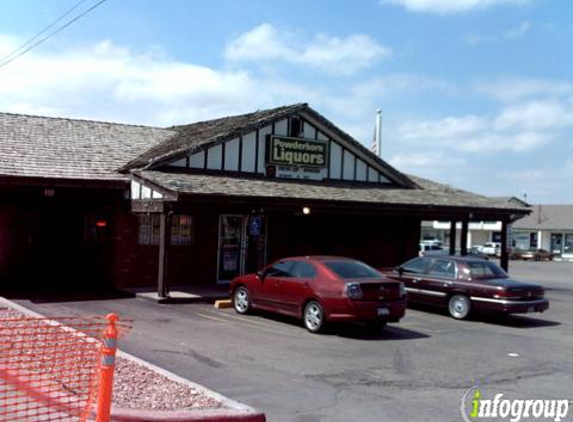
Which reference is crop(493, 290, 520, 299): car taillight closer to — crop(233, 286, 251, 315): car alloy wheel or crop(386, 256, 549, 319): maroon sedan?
crop(386, 256, 549, 319): maroon sedan

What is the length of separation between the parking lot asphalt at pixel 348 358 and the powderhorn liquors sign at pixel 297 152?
6.78 meters

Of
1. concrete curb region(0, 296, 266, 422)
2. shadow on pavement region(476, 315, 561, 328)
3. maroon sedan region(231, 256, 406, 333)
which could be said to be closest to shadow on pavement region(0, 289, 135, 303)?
maroon sedan region(231, 256, 406, 333)

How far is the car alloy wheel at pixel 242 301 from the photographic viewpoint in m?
15.3

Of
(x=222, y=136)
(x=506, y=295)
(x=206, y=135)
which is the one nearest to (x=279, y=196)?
(x=222, y=136)

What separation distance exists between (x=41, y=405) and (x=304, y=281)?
7.20m

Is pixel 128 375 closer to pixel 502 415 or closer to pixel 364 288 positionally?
pixel 502 415

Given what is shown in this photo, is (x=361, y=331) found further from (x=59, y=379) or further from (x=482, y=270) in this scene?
(x=59, y=379)

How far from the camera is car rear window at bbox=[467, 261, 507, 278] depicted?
16.1m

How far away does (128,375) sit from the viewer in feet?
27.3

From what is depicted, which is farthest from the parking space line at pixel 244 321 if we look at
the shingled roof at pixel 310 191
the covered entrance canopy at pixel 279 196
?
the shingled roof at pixel 310 191

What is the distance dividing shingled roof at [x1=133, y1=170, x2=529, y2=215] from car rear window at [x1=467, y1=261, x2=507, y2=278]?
4.84 meters

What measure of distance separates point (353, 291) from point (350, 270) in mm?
944

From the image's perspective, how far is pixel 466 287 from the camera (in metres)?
15.9

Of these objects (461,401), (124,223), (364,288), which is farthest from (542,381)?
(124,223)
